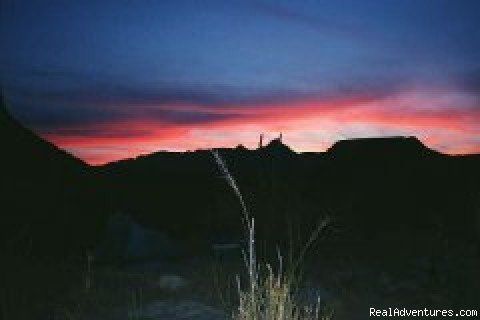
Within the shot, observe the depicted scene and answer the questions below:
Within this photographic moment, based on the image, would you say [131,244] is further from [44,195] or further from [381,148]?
[381,148]

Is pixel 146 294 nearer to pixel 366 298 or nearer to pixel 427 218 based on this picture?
pixel 366 298

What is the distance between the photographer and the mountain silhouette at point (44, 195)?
12.9 meters

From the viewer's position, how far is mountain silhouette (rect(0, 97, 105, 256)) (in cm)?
1294

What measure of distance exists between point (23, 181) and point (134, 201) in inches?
175

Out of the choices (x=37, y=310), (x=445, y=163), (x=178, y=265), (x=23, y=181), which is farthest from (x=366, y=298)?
(x=445, y=163)

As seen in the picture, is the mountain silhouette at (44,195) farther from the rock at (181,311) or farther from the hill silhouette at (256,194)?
the rock at (181,311)

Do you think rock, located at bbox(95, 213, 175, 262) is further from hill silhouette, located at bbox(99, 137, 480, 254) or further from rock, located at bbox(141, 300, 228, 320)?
rock, located at bbox(141, 300, 228, 320)

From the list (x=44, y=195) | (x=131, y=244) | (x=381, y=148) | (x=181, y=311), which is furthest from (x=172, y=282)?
(x=381, y=148)

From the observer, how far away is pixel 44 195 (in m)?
15.7

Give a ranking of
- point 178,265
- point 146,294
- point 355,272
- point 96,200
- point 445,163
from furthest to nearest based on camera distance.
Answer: point 445,163 → point 96,200 → point 178,265 → point 355,272 → point 146,294

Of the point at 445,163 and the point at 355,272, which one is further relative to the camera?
the point at 445,163

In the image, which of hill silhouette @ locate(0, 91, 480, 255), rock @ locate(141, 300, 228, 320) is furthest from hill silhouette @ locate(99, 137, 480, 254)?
rock @ locate(141, 300, 228, 320)

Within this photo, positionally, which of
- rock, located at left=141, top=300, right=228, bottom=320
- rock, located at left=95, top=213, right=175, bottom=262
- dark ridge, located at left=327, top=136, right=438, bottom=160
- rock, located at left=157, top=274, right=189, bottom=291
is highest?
dark ridge, located at left=327, top=136, right=438, bottom=160

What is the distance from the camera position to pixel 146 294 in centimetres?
736
